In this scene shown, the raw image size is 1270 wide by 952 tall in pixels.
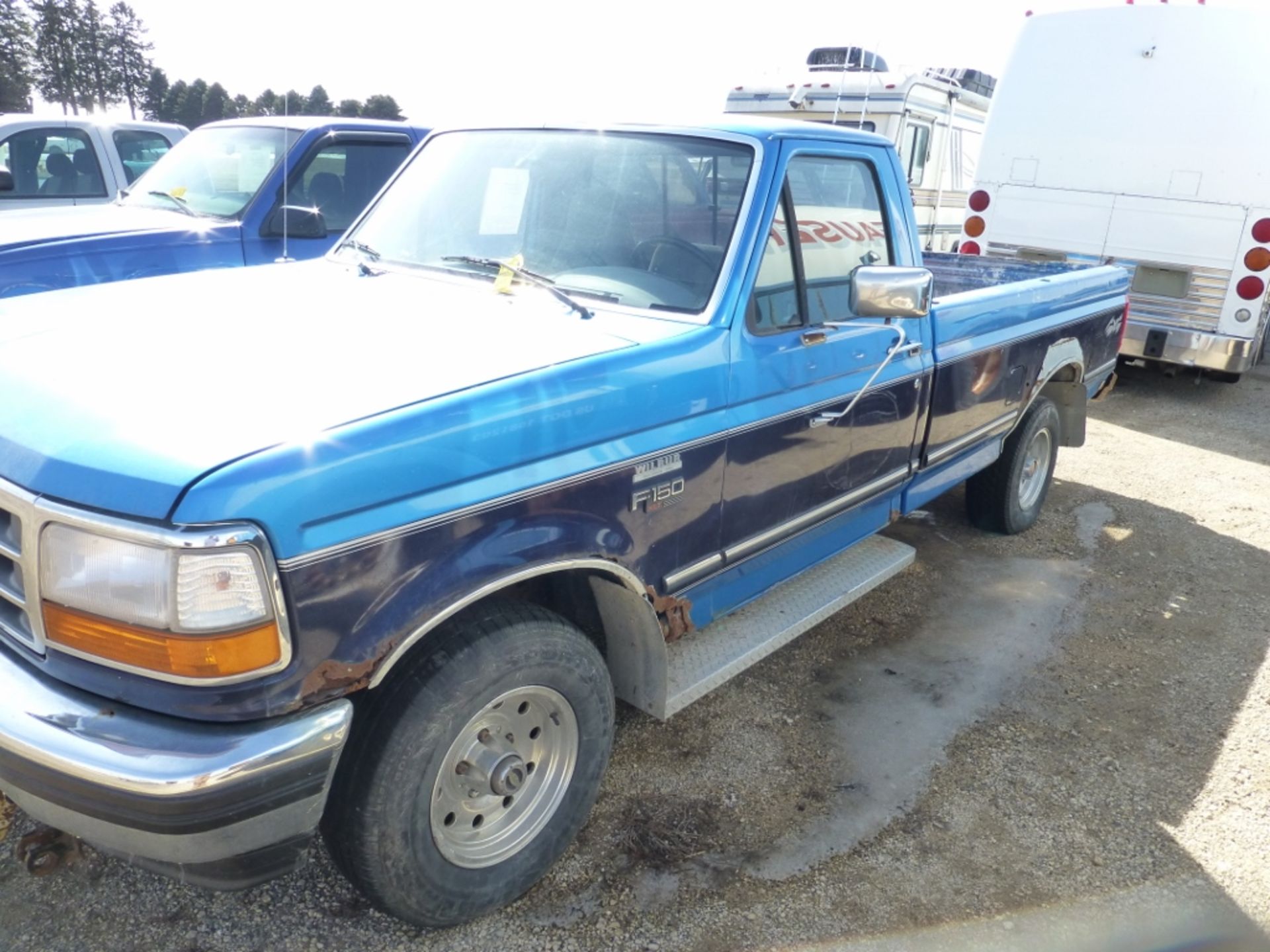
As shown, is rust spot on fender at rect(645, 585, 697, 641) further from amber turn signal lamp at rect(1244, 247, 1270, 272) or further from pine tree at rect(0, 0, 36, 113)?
pine tree at rect(0, 0, 36, 113)

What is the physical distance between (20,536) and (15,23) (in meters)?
38.4

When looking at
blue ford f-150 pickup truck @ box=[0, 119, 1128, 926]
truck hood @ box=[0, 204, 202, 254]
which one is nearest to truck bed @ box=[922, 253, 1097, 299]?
blue ford f-150 pickup truck @ box=[0, 119, 1128, 926]

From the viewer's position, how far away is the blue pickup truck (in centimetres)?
531

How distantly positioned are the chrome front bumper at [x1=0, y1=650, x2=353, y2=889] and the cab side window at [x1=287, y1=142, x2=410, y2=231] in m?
4.86

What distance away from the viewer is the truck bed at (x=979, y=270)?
5.22m

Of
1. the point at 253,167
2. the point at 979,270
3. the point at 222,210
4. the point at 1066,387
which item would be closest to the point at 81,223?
the point at 222,210

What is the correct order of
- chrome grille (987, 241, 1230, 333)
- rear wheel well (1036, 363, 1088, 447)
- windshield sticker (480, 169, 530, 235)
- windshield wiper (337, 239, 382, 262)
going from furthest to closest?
1. chrome grille (987, 241, 1230, 333)
2. rear wheel well (1036, 363, 1088, 447)
3. windshield wiper (337, 239, 382, 262)
4. windshield sticker (480, 169, 530, 235)

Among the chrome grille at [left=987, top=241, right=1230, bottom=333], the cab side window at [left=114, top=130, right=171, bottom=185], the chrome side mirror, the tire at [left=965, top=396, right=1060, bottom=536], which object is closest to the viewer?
the chrome side mirror

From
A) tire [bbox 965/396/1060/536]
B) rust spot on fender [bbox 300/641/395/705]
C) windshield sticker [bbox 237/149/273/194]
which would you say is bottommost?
tire [bbox 965/396/1060/536]

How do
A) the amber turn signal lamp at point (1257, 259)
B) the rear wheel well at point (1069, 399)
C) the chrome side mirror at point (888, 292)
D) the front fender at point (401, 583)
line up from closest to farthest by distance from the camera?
the front fender at point (401, 583) < the chrome side mirror at point (888, 292) < the rear wheel well at point (1069, 399) < the amber turn signal lamp at point (1257, 259)

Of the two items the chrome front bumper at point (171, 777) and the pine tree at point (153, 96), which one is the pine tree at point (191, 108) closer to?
the pine tree at point (153, 96)

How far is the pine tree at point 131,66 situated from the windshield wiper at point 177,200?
3446 cm

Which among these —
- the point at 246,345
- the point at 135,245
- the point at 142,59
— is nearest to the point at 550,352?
the point at 246,345

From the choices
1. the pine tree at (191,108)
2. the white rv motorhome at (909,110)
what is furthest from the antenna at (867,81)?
the pine tree at (191,108)
